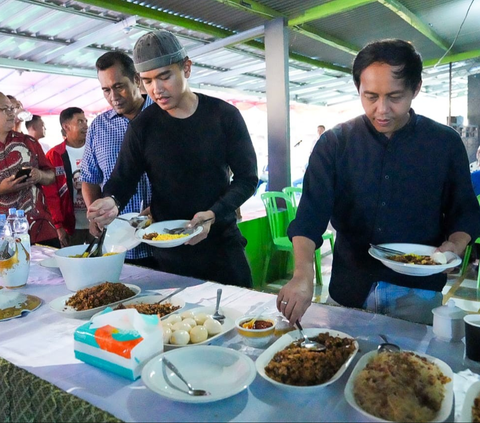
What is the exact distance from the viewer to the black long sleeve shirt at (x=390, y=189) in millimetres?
1479

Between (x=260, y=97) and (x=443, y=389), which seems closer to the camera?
(x=443, y=389)

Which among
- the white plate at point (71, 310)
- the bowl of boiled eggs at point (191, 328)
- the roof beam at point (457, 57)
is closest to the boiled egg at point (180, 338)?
the bowl of boiled eggs at point (191, 328)

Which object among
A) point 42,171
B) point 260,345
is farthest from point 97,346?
point 42,171

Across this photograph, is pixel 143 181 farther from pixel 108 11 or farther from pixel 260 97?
pixel 260 97

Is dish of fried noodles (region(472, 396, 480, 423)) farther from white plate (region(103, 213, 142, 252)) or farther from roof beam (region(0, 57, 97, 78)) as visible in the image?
roof beam (region(0, 57, 97, 78))

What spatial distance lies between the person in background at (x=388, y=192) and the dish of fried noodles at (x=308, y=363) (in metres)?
0.41

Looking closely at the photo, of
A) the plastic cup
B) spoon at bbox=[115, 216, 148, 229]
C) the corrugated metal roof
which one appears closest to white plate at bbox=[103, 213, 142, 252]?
spoon at bbox=[115, 216, 148, 229]

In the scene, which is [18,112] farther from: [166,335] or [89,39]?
[166,335]

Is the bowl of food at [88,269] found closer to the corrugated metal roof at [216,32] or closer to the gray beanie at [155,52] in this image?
the gray beanie at [155,52]

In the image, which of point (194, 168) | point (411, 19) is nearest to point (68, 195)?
point (194, 168)

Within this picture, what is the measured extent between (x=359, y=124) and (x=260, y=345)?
89 cm

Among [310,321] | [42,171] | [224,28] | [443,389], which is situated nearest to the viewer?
[443,389]

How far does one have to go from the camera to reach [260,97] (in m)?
9.30

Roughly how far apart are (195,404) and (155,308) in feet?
1.58
